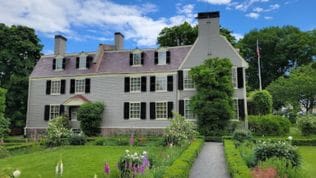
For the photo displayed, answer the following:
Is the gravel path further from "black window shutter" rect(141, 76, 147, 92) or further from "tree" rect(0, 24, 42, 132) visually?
"tree" rect(0, 24, 42, 132)

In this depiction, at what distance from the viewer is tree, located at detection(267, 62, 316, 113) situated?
3139 centimetres

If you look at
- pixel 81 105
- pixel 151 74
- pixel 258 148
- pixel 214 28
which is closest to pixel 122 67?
pixel 151 74

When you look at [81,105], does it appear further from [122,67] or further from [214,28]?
[214,28]

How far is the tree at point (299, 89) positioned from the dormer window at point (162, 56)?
16.5m

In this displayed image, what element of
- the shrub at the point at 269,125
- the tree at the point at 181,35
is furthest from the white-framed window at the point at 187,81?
the tree at the point at 181,35

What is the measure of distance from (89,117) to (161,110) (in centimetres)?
635

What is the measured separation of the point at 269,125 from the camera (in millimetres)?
21250

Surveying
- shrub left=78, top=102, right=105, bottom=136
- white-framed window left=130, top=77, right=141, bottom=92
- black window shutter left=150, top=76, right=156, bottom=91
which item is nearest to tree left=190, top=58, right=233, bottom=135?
black window shutter left=150, top=76, right=156, bottom=91

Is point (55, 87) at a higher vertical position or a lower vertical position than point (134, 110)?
higher

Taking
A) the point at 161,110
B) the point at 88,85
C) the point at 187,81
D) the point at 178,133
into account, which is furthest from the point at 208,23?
the point at 88,85

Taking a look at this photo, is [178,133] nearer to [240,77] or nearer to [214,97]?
[214,97]

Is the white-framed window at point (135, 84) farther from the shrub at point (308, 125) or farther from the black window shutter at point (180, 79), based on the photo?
the shrub at point (308, 125)

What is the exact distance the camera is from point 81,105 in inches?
990

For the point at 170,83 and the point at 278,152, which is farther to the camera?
the point at 170,83
